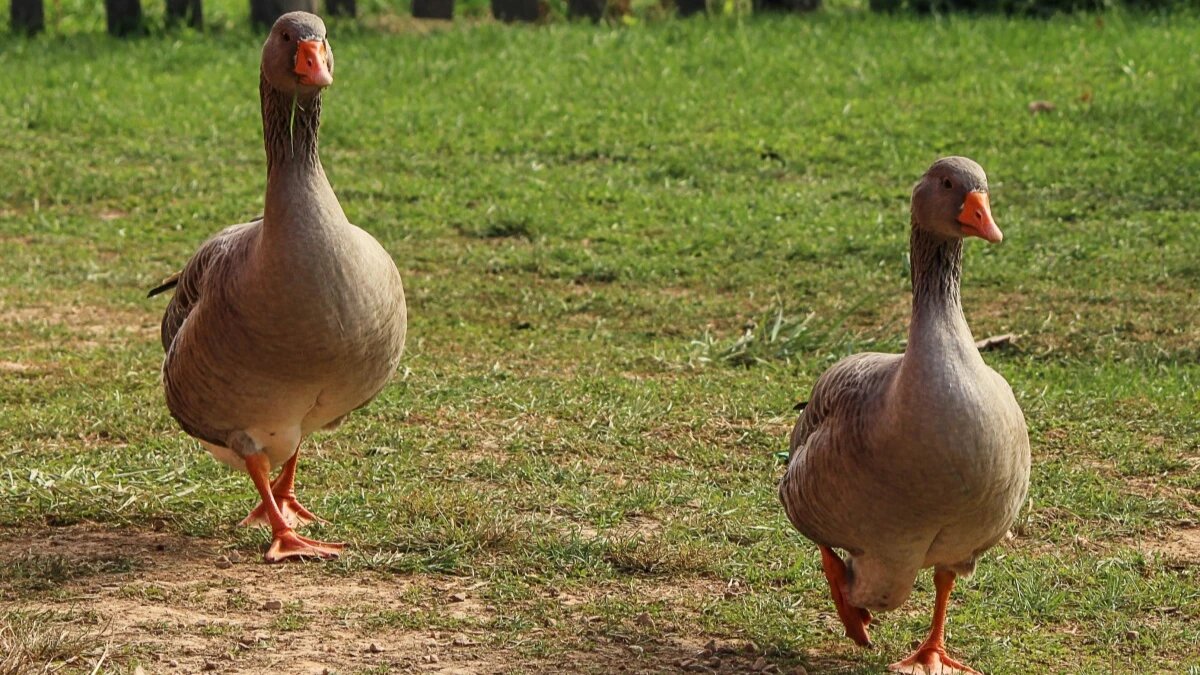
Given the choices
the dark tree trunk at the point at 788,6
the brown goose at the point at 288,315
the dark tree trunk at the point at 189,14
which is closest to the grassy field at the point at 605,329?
the brown goose at the point at 288,315

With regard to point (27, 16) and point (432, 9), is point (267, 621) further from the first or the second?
point (432, 9)

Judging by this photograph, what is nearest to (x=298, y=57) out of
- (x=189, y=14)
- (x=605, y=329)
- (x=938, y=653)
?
(x=938, y=653)

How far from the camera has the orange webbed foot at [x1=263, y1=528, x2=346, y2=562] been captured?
5445 mm

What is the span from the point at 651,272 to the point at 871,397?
16.4ft

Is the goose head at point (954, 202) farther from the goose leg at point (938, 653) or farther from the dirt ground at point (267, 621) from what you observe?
the dirt ground at point (267, 621)

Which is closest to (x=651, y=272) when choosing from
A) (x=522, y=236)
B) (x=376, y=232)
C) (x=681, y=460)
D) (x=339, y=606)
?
(x=522, y=236)

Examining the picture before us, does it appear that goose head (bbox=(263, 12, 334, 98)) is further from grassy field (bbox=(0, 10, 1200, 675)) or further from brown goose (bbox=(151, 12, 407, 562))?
grassy field (bbox=(0, 10, 1200, 675))

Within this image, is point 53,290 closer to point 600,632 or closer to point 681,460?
point 681,460

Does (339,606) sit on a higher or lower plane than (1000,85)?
lower

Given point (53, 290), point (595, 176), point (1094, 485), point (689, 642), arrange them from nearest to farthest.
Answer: point (689, 642) → point (1094, 485) → point (53, 290) → point (595, 176)

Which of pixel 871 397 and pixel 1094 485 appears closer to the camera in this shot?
pixel 871 397

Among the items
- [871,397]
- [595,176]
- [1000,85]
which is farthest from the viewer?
[1000,85]

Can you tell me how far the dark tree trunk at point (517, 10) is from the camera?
16.5 metres

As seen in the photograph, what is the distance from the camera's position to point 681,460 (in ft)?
21.7
